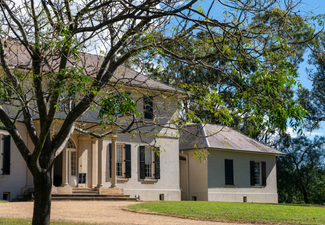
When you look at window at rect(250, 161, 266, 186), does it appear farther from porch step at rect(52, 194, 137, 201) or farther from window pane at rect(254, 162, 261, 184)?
porch step at rect(52, 194, 137, 201)

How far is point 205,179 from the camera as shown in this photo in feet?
84.5

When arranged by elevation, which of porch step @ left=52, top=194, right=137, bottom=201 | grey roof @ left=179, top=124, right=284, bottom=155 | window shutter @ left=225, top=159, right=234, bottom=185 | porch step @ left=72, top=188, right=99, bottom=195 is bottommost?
porch step @ left=52, top=194, right=137, bottom=201

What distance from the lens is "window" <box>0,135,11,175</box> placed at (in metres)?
18.8

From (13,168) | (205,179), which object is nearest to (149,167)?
(205,179)

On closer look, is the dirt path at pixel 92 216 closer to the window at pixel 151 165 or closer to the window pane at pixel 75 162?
the window pane at pixel 75 162

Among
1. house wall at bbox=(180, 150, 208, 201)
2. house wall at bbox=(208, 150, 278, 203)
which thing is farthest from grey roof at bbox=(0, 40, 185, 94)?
house wall at bbox=(208, 150, 278, 203)

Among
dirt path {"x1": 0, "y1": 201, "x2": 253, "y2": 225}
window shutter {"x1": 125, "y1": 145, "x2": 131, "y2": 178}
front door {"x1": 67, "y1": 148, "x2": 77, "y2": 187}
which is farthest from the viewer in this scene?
window shutter {"x1": 125, "y1": 145, "x2": 131, "y2": 178}

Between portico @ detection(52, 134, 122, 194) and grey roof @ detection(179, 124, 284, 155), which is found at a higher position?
grey roof @ detection(179, 124, 284, 155)

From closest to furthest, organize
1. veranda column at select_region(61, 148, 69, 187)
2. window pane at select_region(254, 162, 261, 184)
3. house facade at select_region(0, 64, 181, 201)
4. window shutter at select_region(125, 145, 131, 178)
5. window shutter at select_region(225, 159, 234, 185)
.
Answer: house facade at select_region(0, 64, 181, 201) < veranda column at select_region(61, 148, 69, 187) < window shutter at select_region(125, 145, 131, 178) < window shutter at select_region(225, 159, 234, 185) < window pane at select_region(254, 162, 261, 184)

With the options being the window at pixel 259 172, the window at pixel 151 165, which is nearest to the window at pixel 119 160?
the window at pixel 151 165

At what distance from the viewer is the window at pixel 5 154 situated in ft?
61.7

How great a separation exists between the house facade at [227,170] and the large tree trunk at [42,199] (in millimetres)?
16648

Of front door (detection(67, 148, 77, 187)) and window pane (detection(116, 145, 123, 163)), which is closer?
front door (detection(67, 148, 77, 187))

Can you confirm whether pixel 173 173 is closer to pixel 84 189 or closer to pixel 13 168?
pixel 84 189
